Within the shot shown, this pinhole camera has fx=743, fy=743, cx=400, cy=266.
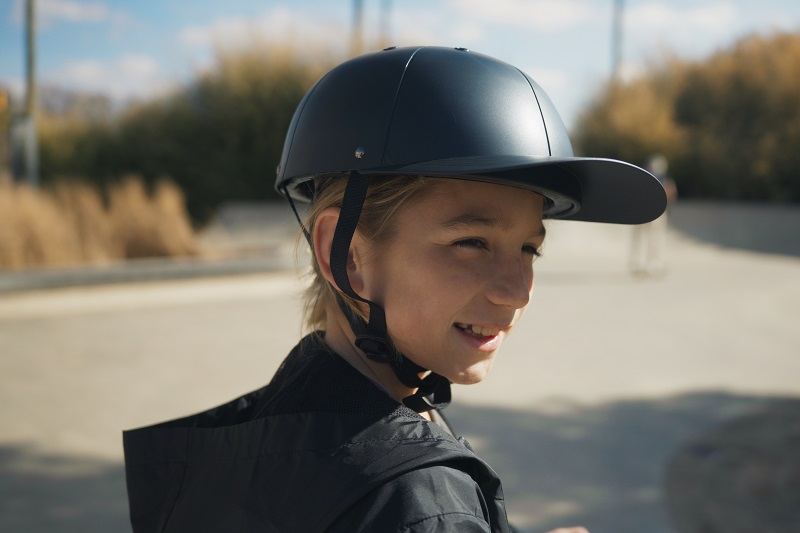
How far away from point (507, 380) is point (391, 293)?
15.3ft

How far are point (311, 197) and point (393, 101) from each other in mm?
537

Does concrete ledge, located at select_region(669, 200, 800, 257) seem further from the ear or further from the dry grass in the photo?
the ear

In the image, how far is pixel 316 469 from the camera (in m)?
1.12

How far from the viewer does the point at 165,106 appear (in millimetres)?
19219

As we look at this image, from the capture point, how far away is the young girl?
1.14 metres

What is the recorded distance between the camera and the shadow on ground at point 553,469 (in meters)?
3.54

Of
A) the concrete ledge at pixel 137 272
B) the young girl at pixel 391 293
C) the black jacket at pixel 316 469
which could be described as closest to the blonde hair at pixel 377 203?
the young girl at pixel 391 293

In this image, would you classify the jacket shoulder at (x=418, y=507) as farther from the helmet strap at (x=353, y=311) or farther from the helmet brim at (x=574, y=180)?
the helmet brim at (x=574, y=180)

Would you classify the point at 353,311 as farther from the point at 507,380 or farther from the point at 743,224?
the point at 743,224

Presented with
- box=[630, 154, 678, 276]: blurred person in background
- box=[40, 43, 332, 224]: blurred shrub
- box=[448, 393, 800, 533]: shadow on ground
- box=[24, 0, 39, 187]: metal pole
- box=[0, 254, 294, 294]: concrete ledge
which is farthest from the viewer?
box=[40, 43, 332, 224]: blurred shrub

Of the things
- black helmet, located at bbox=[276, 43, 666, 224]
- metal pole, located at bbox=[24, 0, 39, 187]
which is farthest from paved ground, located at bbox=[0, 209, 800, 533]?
metal pole, located at bbox=[24, 0, 39, 187]

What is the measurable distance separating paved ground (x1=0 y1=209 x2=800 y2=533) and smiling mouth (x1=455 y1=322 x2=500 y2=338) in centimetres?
135

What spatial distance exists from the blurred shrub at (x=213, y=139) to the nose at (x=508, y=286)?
17.3 metres

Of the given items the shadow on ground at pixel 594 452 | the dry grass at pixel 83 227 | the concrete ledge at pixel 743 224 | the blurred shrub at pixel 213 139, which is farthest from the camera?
the blurred shrub at pixel 213 139
